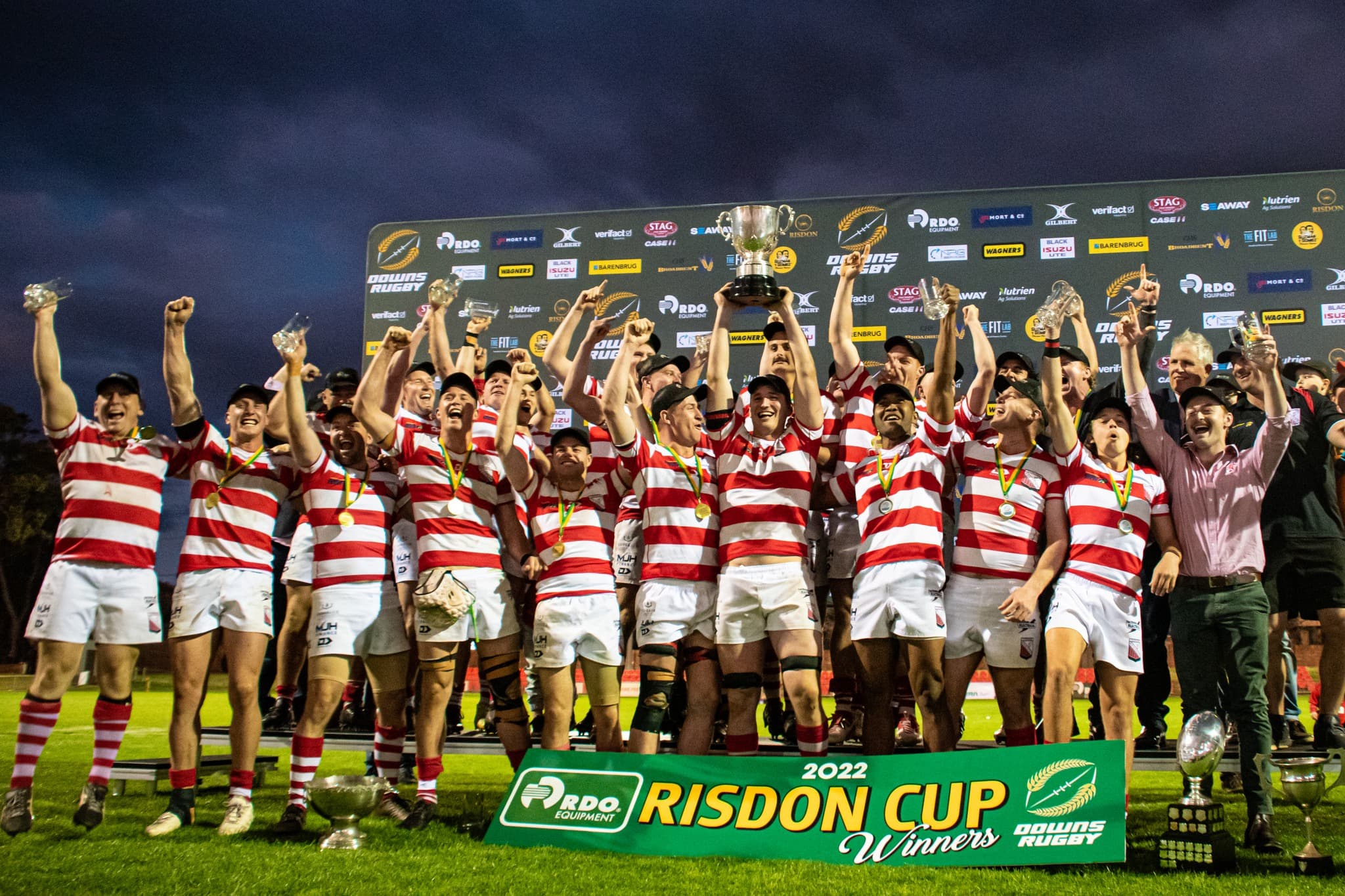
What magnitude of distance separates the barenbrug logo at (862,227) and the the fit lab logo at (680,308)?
176 centimetres

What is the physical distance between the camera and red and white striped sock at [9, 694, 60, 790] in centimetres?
516

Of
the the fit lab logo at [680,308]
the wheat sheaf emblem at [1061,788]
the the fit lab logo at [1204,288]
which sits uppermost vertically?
the the fit lab logo at [680,308]

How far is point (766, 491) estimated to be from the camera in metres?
5.32

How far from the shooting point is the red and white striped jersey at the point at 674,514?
535 cm

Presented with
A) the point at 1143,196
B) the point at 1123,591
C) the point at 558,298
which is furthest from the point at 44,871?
the point at 1143,196

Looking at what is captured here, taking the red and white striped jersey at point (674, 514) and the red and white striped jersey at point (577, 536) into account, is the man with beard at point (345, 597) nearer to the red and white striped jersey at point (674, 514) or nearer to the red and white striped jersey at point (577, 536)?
the red and white striped jersey at point (577, 536)

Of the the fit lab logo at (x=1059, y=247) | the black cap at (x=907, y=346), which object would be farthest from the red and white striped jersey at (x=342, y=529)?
the the fit lab logo at (x=1059, y=247)

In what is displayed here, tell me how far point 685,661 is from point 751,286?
6.63ft

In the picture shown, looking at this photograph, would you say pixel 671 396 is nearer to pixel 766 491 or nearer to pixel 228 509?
pixel 766 491

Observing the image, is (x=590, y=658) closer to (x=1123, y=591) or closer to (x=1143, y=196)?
(x=1123, y=591)

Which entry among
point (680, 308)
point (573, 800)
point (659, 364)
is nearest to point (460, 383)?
point (659, 364)

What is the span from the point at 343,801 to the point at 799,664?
225 centimetres

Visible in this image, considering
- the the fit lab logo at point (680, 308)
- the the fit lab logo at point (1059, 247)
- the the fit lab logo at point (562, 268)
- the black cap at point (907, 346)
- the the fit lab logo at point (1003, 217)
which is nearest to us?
the black cap at point (907, 346)

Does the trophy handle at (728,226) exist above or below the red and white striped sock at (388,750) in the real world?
above
